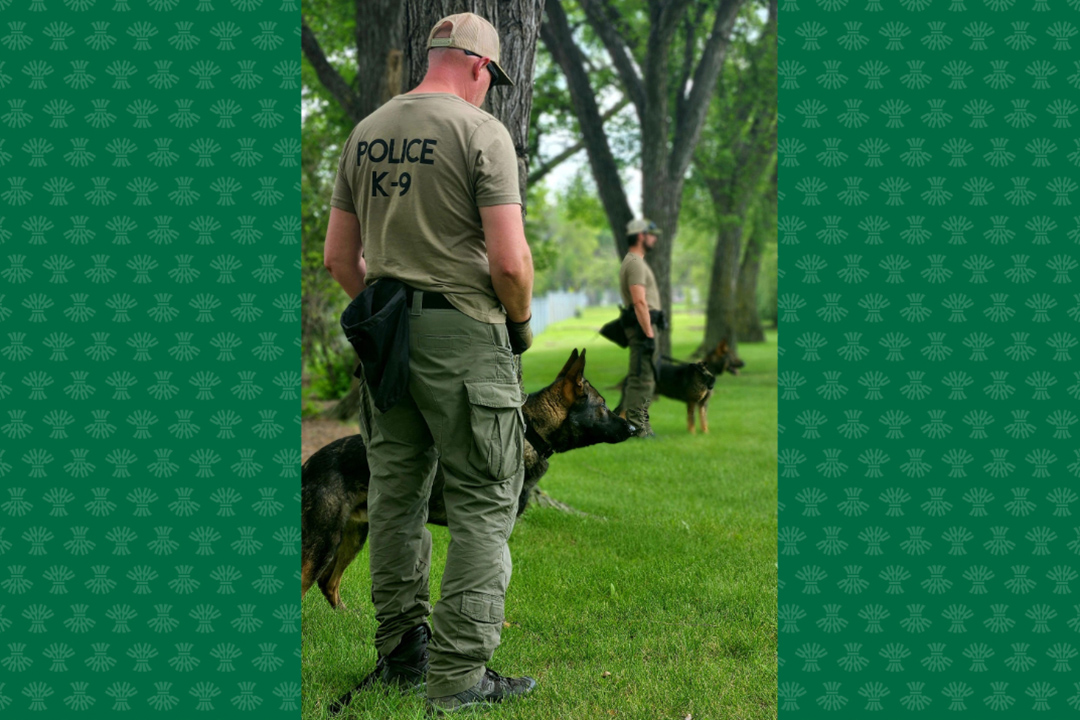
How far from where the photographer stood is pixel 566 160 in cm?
2109

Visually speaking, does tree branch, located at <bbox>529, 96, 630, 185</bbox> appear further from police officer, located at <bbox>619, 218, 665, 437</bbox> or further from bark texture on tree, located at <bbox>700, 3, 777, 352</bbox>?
police officer, located at <bbox>619, 218, 665, 437</bbox>

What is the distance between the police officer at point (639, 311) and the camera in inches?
403

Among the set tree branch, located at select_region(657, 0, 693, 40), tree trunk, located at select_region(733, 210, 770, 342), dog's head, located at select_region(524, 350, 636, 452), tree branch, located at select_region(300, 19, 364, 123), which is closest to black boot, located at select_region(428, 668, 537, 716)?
dog's head, located at select_region(524, 350, 636, 452)

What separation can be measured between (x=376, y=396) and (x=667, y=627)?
2.03 metres

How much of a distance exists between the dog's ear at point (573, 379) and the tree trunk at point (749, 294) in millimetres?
23215

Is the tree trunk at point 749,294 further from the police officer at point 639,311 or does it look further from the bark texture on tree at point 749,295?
the police officer at point 639,311

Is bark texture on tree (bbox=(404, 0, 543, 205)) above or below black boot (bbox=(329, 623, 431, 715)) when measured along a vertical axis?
above

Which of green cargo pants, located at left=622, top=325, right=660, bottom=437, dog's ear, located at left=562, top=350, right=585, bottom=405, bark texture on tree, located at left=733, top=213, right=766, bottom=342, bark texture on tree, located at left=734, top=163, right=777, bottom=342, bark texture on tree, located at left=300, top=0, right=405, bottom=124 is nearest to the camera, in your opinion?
dog's ear, located at left=562, top=350, right=585, bottom=405

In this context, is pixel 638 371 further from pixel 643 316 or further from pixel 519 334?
pixel 519 334

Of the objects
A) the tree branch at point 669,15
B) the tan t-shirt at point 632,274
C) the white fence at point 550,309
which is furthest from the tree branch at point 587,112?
the white fence at point 550,309

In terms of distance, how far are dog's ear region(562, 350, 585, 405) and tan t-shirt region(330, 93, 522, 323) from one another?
82 centimetres

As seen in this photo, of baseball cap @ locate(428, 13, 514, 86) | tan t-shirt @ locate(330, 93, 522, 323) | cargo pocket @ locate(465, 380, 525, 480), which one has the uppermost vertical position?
baseball cap @ locate(428, 13, 514, 86)

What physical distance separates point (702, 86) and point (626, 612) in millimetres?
12931

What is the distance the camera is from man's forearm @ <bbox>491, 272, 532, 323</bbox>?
330 cm
